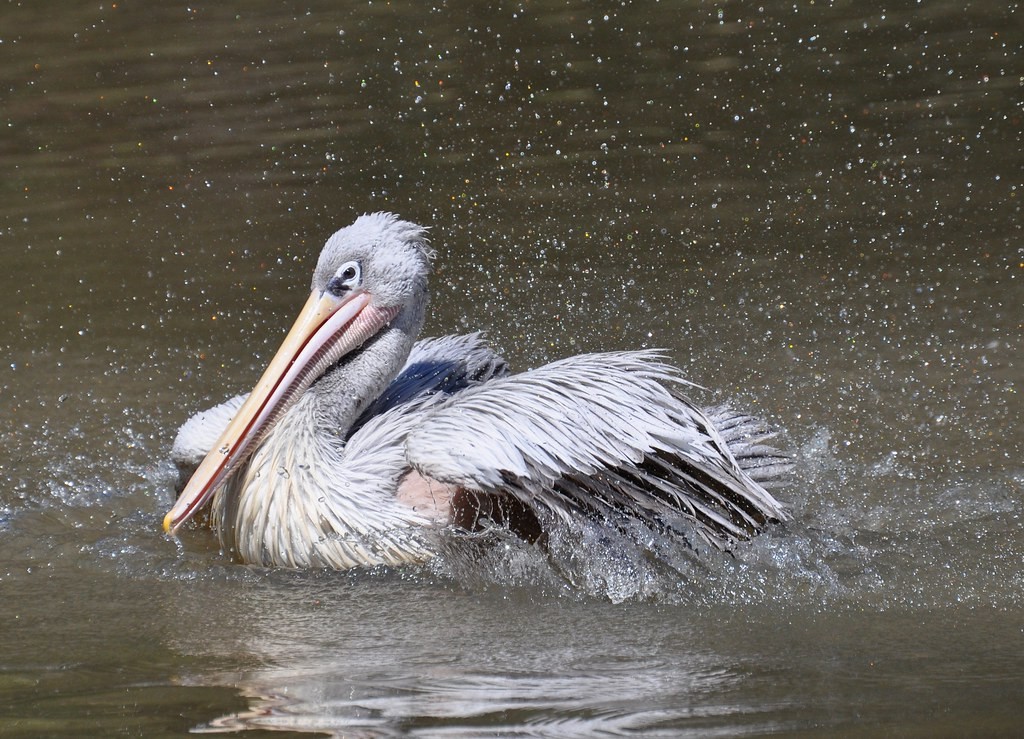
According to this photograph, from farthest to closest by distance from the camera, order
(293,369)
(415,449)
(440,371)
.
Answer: (440,371)
(293,369)
(415,449)

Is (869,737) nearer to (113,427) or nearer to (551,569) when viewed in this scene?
(551,569)

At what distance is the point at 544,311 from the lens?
5.75 meters

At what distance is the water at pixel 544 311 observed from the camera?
2.98 metres

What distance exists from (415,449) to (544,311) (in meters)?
2.24

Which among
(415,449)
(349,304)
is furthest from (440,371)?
(415,449)

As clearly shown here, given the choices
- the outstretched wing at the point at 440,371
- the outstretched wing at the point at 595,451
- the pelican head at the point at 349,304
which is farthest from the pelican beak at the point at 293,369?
the outstretched wing at the point at 595,451

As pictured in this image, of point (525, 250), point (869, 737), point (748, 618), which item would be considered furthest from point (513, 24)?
point (869, 737)

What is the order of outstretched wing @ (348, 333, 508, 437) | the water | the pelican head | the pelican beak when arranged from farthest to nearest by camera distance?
outstretched wing @ (348, 333, 508, 437)
the pelican head
the pelican beak
the water

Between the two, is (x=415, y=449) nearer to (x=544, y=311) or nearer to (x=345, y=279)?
(x=345, y=279)

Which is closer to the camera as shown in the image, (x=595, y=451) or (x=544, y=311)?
(x=595, y=451)

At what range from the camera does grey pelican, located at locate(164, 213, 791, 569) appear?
3633 mm

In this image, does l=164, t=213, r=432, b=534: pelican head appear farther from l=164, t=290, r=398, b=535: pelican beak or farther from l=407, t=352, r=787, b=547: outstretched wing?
l=407, t=352, r=787, b=547: outstretched wing

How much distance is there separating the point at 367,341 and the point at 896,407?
184cm

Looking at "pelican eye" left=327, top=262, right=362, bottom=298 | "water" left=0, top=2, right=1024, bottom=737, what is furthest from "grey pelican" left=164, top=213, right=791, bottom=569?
"water" left=0, top=2, right=1024, bottom=737
